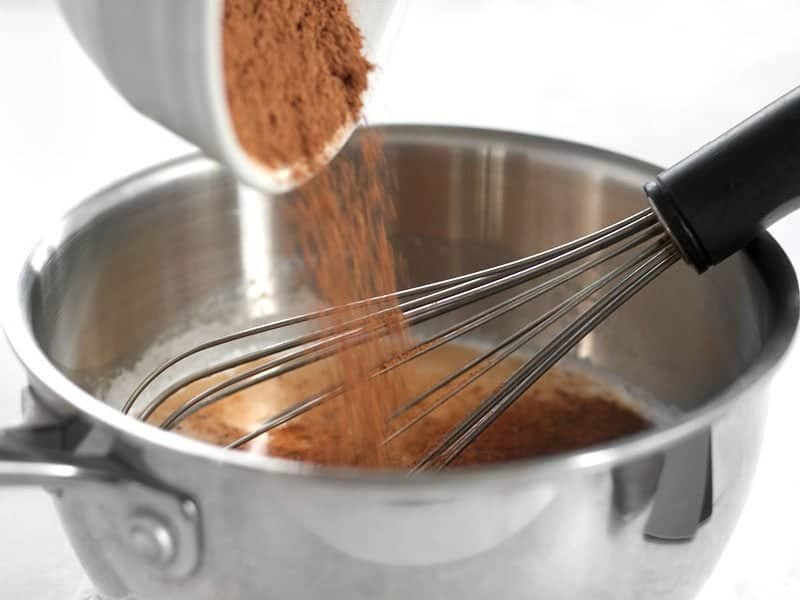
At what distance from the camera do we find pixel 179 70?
1.42ft

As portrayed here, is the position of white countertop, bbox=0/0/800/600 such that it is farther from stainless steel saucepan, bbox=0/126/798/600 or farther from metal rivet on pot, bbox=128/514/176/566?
metal rivet on pot, bbox=128/514/176/566

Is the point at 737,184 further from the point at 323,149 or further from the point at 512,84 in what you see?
the point at 512,84

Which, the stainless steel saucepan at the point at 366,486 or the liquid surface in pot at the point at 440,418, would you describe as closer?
the stainless steel saucepan at the point at 366,486

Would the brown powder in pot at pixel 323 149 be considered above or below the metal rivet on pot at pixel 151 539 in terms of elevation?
above

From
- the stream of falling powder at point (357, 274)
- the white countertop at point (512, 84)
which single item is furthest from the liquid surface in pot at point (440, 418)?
the white countertop at point (512, 84)

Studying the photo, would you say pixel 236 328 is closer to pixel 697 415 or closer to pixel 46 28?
pixel 697 415

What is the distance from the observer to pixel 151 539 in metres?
0.42

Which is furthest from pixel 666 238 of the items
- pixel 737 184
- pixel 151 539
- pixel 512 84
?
pixel 512 84

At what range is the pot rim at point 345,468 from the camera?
380 mm

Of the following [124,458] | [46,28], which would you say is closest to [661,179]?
[124,458]

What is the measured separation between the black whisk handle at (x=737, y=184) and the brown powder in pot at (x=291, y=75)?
0.49 ft

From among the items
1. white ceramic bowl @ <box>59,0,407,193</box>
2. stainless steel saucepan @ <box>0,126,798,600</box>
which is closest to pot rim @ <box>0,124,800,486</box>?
stainless steel saucepan @ <box>0,126,798,600</box>

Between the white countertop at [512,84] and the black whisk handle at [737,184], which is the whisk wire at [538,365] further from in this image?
the white countertop at [512,84]

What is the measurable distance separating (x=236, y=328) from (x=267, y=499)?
1.10 ft
